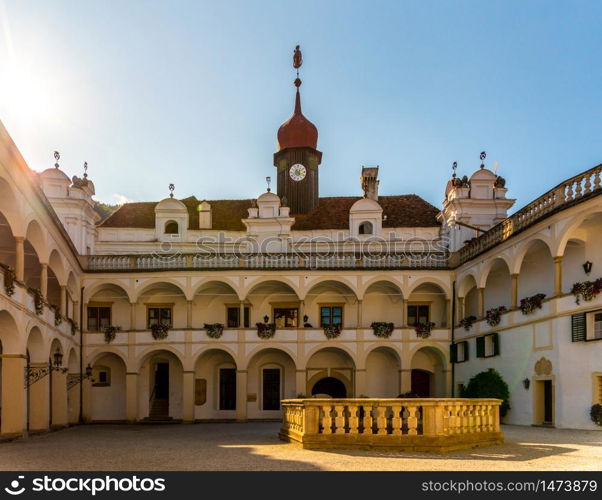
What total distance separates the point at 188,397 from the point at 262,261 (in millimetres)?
7246

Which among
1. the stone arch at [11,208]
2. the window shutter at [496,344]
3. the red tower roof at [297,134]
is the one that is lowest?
the window shutter at [496,344]

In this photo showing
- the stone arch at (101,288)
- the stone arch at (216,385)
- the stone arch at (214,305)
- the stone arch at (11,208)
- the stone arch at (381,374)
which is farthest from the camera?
the stone arch at (214,305)

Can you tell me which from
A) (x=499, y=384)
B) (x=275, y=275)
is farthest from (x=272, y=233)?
(x=499, y=384)

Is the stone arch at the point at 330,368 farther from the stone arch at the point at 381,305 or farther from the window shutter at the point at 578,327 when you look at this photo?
the window shutter at the point at 578,327

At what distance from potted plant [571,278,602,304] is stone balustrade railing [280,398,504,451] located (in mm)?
7077

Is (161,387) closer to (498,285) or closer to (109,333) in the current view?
(109,333)

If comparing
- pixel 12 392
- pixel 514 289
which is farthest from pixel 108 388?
pixel 514 289

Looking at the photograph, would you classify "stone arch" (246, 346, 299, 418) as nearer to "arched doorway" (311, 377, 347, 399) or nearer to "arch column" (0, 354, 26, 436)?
"arched doorway" (311, 377, 347, 399)

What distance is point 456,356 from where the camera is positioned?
33531 millimetres

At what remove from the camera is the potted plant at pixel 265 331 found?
112 feet

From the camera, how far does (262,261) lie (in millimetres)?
34750

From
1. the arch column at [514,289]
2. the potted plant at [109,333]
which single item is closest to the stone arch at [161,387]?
the potted plant at [109,333]

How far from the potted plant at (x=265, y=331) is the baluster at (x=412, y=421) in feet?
63.4
